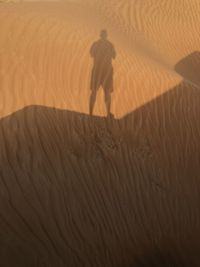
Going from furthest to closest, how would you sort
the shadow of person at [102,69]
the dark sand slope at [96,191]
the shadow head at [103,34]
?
the shadow head at [103,34], the shadow of person at [102,69], the dark sand slope at [96,191]

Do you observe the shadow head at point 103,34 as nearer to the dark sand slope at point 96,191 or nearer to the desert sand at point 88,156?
the desert sand at point 88,156

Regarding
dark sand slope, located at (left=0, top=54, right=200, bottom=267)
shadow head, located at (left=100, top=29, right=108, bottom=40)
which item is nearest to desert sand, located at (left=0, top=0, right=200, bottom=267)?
dark sand slope, located at (left=0, top=54, right=200, bottom=267)

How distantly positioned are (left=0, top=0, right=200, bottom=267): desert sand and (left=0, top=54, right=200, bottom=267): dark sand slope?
14 millimetres

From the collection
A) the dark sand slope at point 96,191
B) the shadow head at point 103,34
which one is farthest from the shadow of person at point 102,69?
the dark sand slope at point 96,191

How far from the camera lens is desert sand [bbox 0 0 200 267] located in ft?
14.2

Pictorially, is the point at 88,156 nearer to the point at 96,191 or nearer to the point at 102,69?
the point at 96,191

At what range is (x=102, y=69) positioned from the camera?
19.5 ft

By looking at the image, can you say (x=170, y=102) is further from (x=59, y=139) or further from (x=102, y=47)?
(x=59, y=139)

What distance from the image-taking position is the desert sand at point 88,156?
434 cm

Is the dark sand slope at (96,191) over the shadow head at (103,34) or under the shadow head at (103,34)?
under

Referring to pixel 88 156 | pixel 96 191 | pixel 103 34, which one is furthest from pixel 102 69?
pixel 96 191

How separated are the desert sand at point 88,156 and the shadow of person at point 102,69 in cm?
8

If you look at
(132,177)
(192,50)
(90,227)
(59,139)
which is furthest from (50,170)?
(192,50)

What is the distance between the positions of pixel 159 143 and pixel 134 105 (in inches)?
29.8
